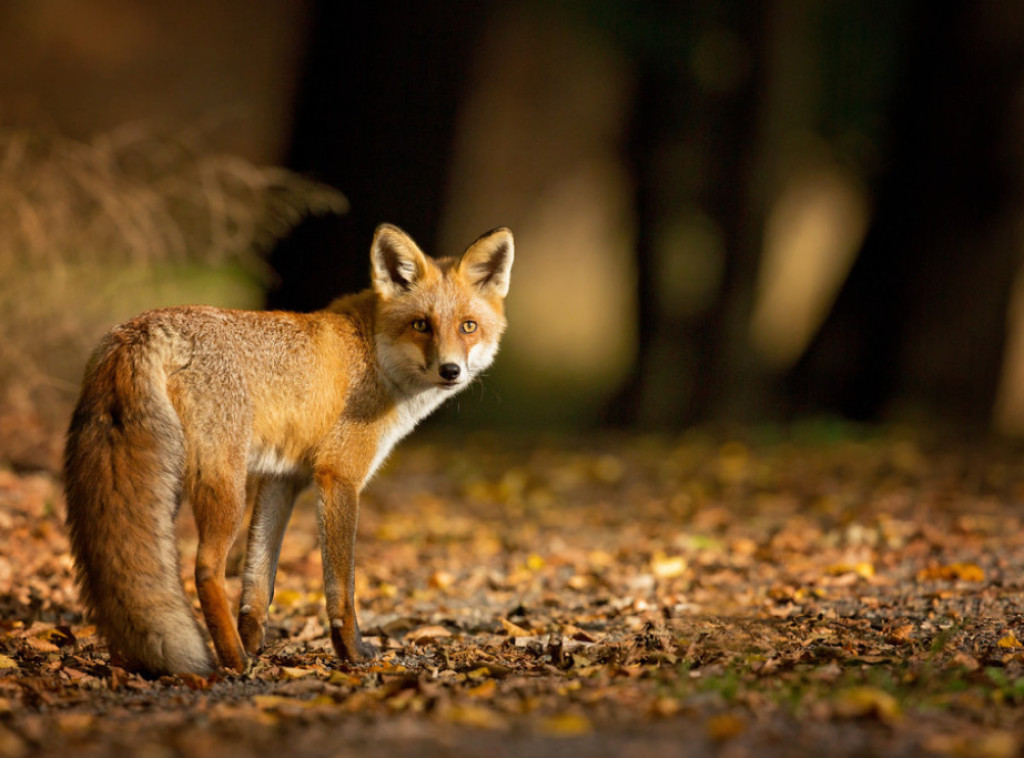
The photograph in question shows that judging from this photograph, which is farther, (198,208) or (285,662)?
(198,208)

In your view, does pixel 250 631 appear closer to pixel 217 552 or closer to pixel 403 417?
pixel 217 552

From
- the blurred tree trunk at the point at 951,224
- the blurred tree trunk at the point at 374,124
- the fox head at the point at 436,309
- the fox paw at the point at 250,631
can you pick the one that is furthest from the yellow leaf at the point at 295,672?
the blurred tree trunk at the point at 951,224

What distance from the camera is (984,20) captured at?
14.7 m

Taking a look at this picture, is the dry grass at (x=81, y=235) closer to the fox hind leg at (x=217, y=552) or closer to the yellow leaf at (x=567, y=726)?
the fox hind leg at (x=217, y=552)

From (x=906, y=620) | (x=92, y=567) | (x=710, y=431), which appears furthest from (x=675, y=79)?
(x=92, y=567)

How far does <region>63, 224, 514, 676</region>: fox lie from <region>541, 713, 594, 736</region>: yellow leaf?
173cm

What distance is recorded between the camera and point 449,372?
5.44 m

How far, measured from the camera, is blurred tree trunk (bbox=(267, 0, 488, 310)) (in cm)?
1392

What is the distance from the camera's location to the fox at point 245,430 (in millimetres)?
4527

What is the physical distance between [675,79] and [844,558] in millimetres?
10018

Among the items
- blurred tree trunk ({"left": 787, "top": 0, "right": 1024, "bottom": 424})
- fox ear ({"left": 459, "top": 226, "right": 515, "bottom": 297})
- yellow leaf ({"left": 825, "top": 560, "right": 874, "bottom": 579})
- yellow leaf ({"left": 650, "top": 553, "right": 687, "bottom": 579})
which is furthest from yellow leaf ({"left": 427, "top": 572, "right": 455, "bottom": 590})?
blurred tree trunk ({"left": 787, "top": 0, "right": 1024, "bottom": 424})

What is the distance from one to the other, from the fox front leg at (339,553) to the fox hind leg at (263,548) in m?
0.46

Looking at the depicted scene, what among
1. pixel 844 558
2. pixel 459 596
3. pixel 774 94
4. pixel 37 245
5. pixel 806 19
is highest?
pixel 806 19

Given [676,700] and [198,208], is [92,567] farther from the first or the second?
[198,208]
